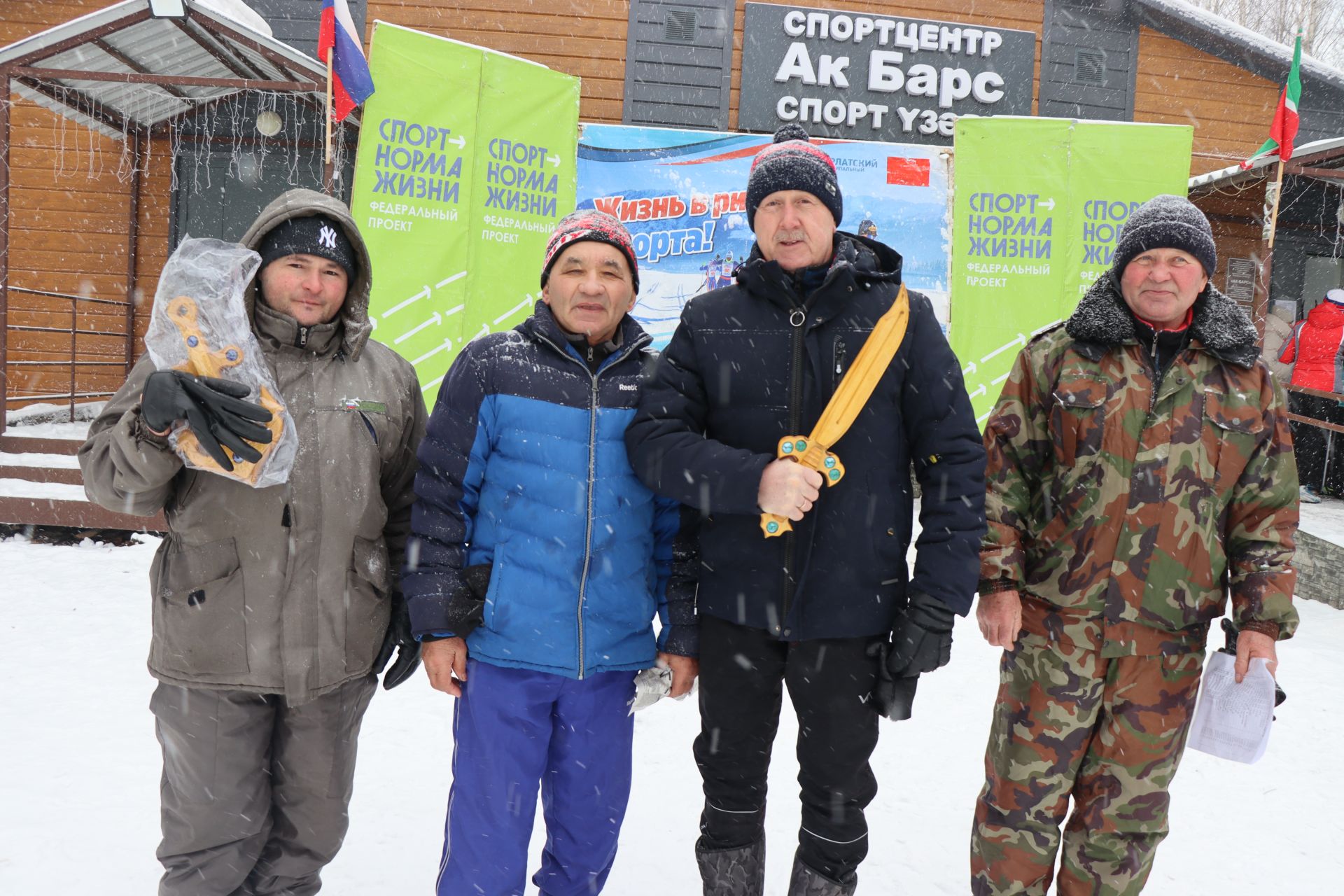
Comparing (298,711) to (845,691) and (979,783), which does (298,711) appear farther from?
(979,783)

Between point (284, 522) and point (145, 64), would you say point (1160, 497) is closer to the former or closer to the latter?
point (284, 522)

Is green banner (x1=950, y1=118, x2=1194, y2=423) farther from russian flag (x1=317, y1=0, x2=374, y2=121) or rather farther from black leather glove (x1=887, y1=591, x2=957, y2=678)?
black leather glove (x1=887, y1=591, x2=957, y2=678)

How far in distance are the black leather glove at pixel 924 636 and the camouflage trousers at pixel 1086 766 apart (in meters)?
A: 0.44

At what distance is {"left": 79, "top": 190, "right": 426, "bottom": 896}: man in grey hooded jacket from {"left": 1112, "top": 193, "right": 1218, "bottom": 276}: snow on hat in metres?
1.97

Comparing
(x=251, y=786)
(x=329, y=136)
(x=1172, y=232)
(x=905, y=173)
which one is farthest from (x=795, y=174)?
(x=905, y=173)

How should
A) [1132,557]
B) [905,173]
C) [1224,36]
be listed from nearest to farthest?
1. [1132,557]
2. [905,173]
3. [1224,36]

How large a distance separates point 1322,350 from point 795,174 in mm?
8837

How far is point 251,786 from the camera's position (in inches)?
72.6

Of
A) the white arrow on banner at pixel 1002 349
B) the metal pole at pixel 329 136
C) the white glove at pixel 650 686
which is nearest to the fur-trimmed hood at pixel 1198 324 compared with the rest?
the white glove at pixel 650 686

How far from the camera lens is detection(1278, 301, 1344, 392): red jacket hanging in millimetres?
8039

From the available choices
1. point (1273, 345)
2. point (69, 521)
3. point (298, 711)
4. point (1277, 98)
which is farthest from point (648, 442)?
point (1277, 98)

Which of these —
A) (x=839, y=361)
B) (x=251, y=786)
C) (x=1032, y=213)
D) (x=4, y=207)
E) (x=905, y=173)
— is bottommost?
(x=251, y=786)

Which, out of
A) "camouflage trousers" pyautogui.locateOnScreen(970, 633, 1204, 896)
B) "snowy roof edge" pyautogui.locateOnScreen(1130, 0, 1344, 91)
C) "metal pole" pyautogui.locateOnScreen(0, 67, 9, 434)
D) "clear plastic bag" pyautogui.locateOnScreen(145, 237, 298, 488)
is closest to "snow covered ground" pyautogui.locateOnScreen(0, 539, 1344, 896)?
"camouflage trousers" pyautogui.locateOnScreen(970, 633, 1204, 896)

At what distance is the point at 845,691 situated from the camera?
6.32ft
